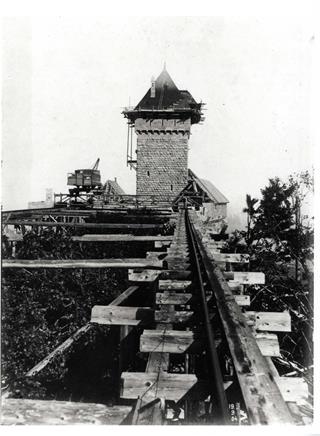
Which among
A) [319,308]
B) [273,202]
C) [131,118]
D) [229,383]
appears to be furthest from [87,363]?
[131,118]

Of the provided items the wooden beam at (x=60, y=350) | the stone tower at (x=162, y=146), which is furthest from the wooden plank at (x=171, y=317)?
the stone tower at (x=162, y=146)

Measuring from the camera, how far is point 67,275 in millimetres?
9953

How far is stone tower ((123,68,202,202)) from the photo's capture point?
33094 millimetres

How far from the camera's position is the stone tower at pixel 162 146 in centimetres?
3309

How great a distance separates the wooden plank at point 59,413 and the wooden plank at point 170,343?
0.78m

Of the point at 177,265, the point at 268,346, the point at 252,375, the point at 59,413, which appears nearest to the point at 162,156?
the point at 177,265

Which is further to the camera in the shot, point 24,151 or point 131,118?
point 131,118

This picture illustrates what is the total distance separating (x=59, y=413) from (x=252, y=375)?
119 centimetres

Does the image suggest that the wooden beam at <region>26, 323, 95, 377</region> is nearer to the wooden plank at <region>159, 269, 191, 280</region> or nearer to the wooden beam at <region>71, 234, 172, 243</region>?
the wooden beam at <region>71, 234, 172, 243</region>

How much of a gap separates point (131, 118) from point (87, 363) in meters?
27.1

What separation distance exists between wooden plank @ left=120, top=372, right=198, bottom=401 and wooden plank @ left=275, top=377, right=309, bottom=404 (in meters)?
0.57

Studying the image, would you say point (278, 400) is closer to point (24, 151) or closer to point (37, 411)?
point (37, 411)

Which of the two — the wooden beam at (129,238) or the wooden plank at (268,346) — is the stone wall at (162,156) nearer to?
the wooden beam at (129,238)

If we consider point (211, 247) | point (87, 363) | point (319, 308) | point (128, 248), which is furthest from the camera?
point (128, 248)
